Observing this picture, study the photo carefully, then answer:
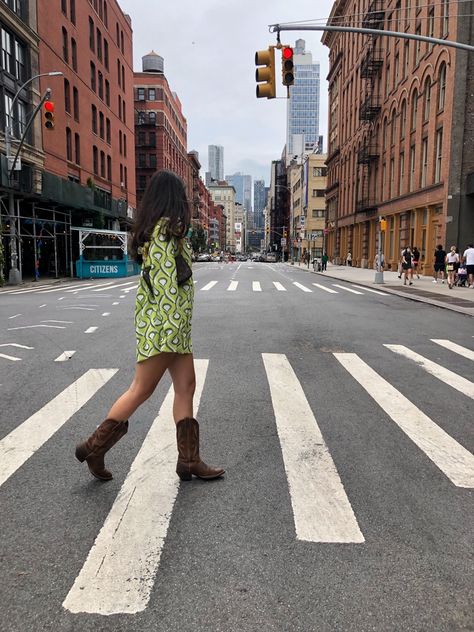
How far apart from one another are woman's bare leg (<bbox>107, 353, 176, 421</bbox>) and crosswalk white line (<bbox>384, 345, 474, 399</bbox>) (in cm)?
410

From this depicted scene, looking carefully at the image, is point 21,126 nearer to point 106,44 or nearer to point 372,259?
point 106,44

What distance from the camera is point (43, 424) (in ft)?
15.6

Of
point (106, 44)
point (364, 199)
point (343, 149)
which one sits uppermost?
point (106, 44)

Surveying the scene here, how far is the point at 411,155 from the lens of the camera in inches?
1353

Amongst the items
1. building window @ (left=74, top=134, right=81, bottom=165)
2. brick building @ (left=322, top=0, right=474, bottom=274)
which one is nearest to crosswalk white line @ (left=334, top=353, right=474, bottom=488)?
brick building @ (left=322, top=0, right=474, bottom=274)

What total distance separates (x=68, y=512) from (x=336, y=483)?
1.81 m

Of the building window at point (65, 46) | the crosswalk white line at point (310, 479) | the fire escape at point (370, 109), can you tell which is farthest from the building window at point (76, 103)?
the crosswalk white line at point (310, 479)

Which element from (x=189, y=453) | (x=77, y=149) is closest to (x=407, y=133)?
(x=77, y=149)

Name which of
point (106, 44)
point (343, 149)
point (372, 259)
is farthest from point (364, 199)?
point (106, 44)

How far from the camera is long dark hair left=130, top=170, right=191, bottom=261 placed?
3.34 m

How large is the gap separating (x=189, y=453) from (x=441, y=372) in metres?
4.75

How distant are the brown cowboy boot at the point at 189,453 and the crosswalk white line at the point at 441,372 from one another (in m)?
3.73

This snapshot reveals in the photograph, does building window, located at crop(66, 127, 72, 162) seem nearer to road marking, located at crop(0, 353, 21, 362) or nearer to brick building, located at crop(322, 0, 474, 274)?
brick building, located at crop(322, 0, 474, 274)

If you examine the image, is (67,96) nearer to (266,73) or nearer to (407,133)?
(407,133)
